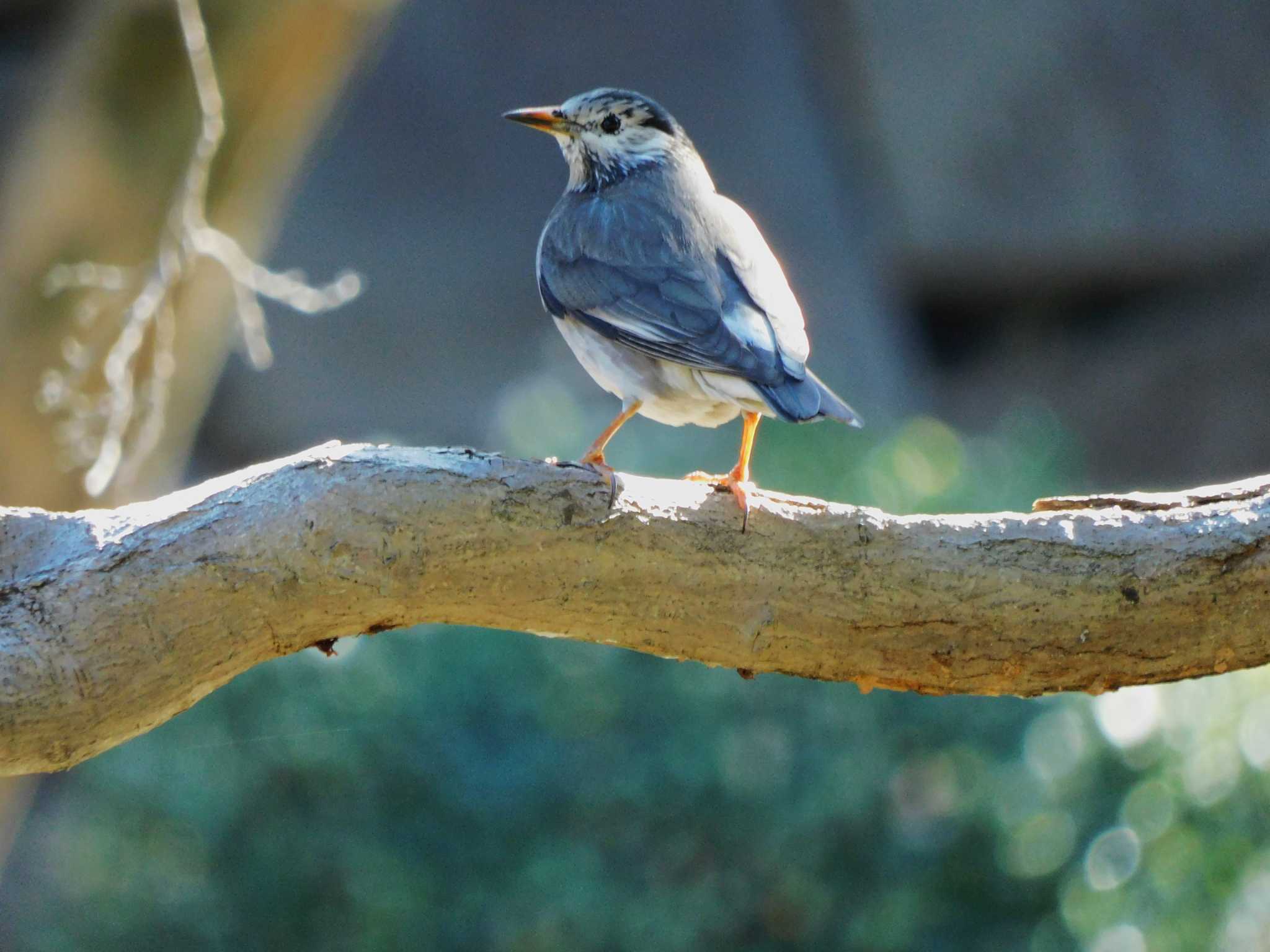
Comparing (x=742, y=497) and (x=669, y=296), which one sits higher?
(x=669, y=296)

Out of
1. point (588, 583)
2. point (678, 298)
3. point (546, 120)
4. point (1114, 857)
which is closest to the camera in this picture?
point (588, 583)

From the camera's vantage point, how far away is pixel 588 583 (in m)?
2.90

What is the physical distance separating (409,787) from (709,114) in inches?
299

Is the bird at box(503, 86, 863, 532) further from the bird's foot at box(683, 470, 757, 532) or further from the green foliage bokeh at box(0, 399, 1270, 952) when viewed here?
the green foliage bokeh at box(0, 399, 1270, 952)

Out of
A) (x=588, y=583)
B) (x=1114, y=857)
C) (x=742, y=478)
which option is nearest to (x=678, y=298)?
(x=742, y=478)

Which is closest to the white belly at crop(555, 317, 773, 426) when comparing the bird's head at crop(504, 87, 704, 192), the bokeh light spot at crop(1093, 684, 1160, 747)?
the bird's head at crop(504, 87, 704, 192)

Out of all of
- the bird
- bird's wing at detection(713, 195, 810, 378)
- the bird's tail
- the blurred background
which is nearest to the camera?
the bird's tail

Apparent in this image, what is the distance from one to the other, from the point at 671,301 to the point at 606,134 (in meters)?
1.13

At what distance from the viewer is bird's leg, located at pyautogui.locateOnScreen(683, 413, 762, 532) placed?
118 inches

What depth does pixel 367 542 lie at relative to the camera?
9.10 feet

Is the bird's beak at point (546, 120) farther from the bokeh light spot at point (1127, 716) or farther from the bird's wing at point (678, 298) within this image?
the bokeh light spot at point (1127, 716)

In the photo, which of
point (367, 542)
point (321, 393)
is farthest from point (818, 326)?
point (367, 542)

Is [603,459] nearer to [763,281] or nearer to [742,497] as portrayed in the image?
[763,281]

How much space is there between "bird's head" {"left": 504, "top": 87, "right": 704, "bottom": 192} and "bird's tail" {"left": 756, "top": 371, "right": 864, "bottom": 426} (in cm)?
145
